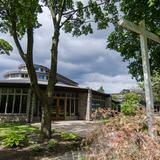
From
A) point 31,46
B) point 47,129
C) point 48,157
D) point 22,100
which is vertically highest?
point 31,46

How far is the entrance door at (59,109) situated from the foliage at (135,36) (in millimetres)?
15789

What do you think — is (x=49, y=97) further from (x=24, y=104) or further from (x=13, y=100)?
(x=13, y=100)

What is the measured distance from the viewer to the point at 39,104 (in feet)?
96.0

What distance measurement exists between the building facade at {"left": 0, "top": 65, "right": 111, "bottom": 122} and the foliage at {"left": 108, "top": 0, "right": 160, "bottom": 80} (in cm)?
1313

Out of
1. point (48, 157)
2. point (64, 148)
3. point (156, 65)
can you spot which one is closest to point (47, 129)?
point (64, 148)

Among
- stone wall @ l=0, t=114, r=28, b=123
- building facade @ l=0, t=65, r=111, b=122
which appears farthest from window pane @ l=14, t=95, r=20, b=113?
stone wall @ l=0, t=114, r=28, b=123

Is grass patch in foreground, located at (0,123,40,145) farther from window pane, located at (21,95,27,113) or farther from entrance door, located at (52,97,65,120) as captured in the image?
entrance door, located at (52,97,65,120)

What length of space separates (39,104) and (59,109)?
111 inches

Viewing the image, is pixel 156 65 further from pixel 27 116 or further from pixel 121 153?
pixel 27 116

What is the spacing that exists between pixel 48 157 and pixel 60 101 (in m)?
20.9

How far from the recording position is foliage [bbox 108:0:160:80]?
34.7 feet

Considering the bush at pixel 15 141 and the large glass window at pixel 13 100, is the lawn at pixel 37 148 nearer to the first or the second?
the bush at pixel 15 141

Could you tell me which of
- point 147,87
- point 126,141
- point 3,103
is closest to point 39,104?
point 3,103

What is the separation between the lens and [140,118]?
4.41m
